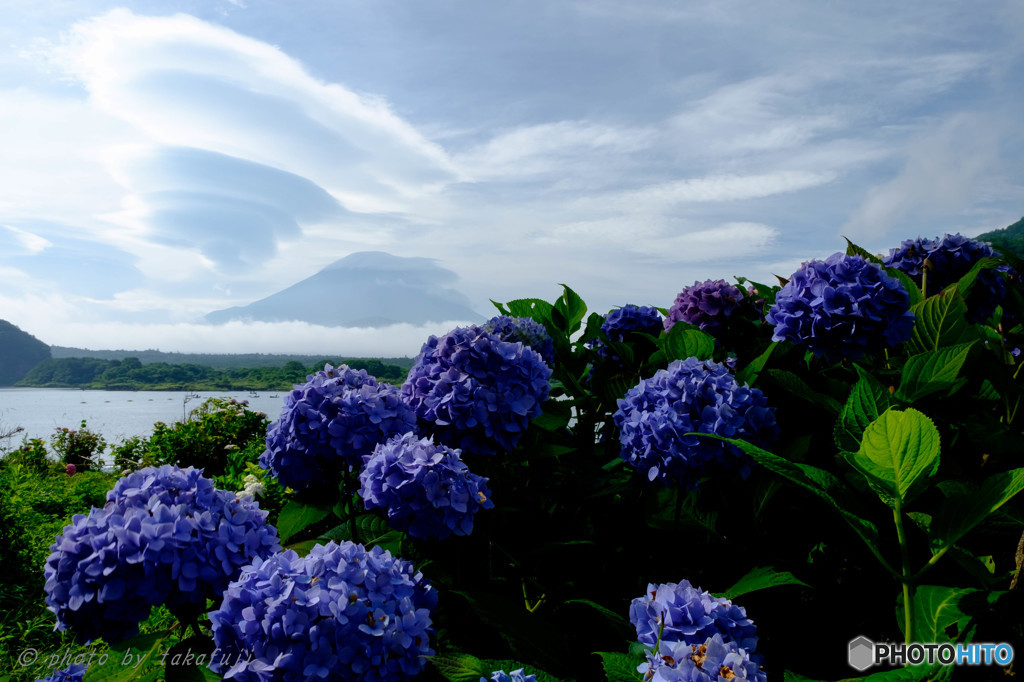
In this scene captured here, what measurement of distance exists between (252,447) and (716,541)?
1032 centimetres

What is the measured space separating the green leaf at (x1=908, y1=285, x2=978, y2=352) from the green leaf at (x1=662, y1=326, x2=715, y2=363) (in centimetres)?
84

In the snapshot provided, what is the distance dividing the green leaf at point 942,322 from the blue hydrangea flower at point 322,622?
228 centimetres

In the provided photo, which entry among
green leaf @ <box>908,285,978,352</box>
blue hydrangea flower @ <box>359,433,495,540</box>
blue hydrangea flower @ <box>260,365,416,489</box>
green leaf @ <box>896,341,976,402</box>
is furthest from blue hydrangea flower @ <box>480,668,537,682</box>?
green leaf @ <box>908,285,978,352</box>

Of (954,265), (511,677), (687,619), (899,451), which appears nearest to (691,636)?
(687,619)

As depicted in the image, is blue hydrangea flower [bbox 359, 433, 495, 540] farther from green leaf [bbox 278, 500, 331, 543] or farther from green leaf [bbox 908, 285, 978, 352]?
green leaf [bbox 908, 285, 978, 352]

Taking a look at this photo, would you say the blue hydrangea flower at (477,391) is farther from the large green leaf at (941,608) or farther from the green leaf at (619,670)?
the large green leaf at (941,608)

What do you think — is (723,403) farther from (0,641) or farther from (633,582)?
(0,641)

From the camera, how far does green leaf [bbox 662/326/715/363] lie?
8.30 feet

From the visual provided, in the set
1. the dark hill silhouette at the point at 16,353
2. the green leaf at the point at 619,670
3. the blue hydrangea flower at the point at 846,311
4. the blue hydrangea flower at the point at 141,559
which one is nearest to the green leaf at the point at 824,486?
the green leaf at the point at 619,670

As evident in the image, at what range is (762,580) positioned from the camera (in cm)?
171

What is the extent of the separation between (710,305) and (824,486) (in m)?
2.01

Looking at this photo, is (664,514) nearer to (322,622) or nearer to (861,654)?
(861,654)

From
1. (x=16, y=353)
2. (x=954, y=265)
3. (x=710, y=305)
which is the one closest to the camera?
(x=954, y=265)

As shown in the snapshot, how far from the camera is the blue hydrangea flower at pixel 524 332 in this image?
10.1 feet
